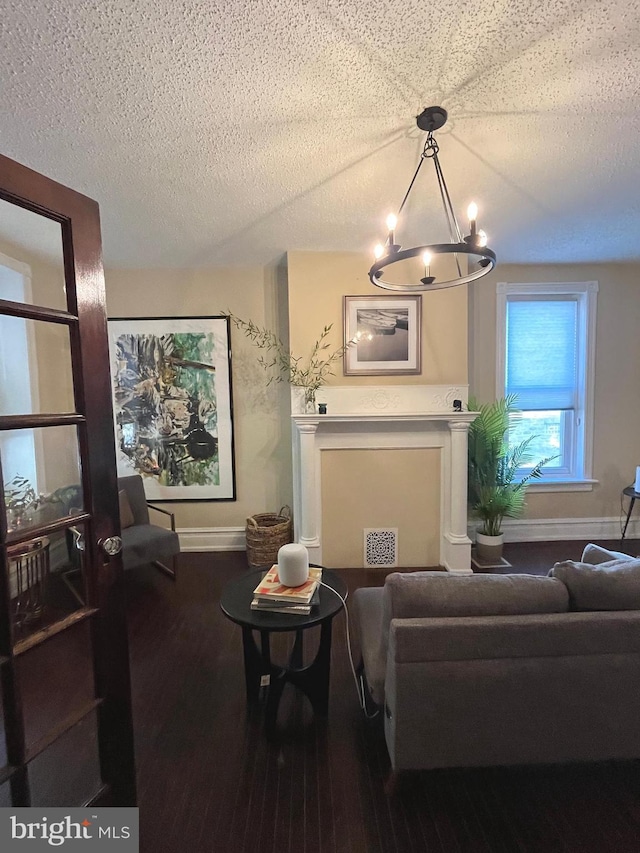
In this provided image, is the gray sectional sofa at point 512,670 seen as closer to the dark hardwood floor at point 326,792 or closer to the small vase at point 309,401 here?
the dark hardwood floor at point 326,792

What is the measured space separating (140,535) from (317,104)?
290 cm

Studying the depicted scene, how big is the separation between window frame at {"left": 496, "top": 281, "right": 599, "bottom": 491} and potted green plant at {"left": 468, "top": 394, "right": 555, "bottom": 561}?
1.60 ft

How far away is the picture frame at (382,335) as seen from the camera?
328 cm

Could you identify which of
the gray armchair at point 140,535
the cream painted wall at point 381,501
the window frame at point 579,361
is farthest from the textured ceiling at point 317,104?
the gray armchair at point 140,535

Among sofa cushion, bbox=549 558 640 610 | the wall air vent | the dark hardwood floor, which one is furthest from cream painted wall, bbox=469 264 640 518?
the dark hardwood floor

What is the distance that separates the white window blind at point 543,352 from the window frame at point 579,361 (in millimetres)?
50

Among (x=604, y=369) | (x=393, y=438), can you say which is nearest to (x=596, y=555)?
(x=393, y=438)

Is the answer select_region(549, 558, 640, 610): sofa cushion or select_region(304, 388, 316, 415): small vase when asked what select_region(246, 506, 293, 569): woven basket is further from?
select_region(549, 558, 640, 610): sofa cushion

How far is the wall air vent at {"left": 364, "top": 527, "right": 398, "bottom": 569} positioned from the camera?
340 cm

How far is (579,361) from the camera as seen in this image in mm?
3861

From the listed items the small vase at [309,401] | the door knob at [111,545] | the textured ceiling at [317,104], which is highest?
the textured ceiling at [317,104]

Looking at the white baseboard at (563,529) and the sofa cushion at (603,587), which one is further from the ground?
the sofa cushion at (603,587)

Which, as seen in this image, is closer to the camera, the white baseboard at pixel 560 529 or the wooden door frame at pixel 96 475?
the wooden door frame at pixel 96 475

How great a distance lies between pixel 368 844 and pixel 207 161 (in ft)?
9.44
